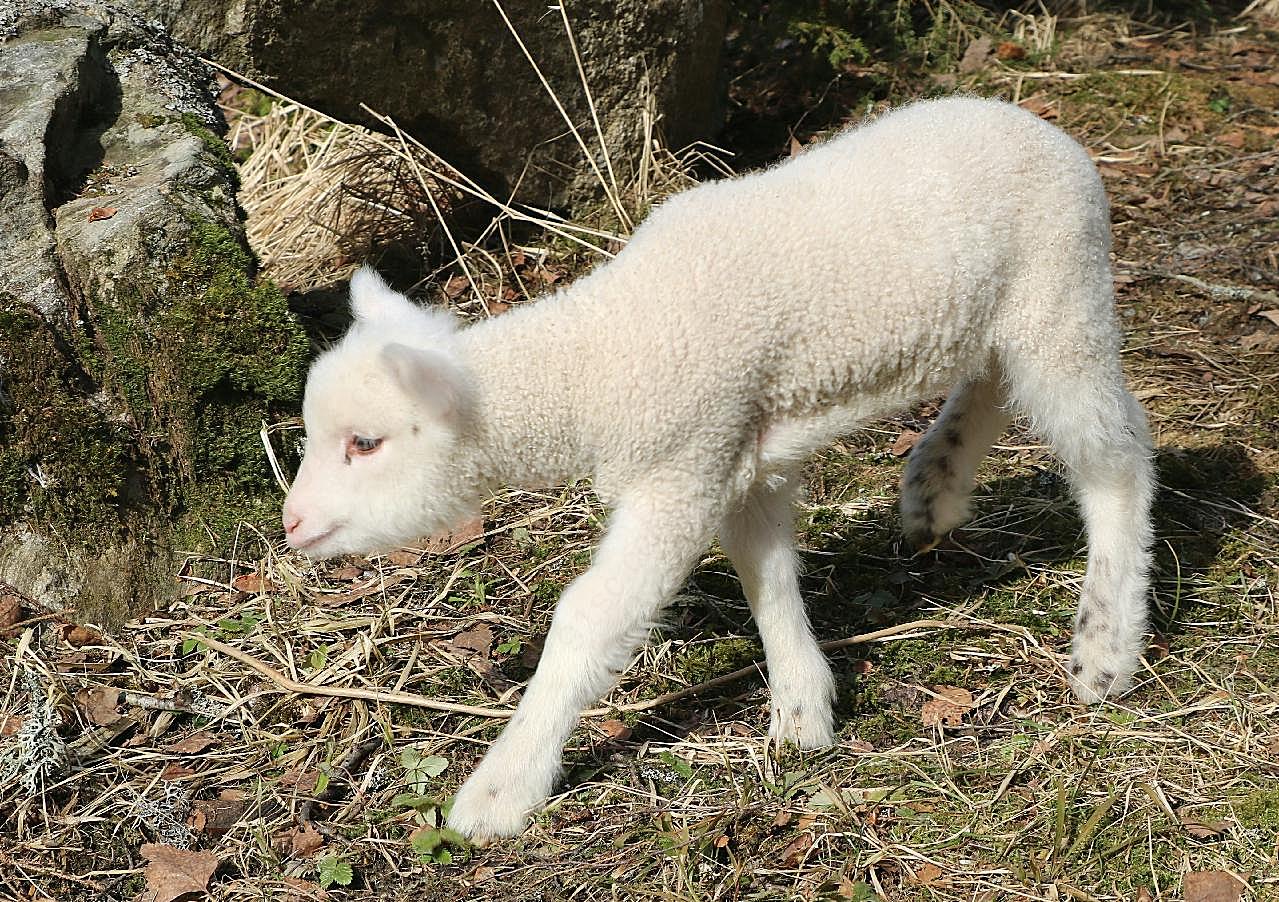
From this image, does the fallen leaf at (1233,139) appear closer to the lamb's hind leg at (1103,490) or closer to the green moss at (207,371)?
the lamb's hind leg at (1103,490)

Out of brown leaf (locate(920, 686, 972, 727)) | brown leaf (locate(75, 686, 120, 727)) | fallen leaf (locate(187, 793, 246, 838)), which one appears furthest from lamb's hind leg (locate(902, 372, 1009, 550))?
brown leaf (locate(75, 686, 120, 727))

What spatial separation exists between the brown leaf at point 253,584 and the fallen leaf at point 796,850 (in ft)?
7.07

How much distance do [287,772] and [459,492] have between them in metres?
1.12

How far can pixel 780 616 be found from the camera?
3.97m

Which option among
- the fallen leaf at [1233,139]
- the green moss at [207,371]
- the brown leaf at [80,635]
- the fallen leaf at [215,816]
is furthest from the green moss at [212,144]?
the fallen leaf at [1233,139]

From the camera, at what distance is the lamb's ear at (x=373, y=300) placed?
3.74 meters

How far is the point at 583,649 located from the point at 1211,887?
1686 millimetres

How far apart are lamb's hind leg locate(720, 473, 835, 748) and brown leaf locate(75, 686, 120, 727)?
6.59 ft

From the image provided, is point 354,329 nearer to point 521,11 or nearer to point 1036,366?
point 1036,366

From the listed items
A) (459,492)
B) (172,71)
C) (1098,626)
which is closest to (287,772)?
(459,492)

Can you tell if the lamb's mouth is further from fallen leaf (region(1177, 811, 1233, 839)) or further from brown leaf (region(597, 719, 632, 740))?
fallen leaf (region(1177, 811, 1233, 839))

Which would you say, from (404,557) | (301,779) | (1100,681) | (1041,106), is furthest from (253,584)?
(1041,106)

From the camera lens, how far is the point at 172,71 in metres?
5.42

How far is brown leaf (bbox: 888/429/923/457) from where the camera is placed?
18.0ft
